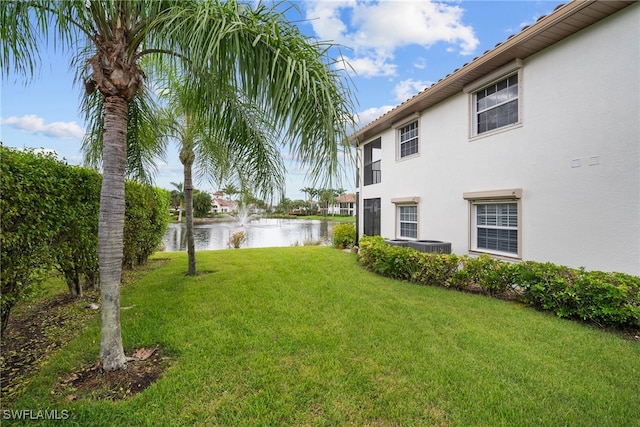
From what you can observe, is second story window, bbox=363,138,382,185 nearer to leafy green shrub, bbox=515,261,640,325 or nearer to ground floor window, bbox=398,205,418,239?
A: ground floor window, bbox=398,205,418,239

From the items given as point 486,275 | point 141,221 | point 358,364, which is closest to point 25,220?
point 358,364

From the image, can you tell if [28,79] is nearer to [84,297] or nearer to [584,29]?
[84,297]

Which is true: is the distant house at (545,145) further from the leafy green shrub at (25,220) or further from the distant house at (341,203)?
the leafy green shrub at (25,220)

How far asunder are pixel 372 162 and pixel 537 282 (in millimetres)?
8919

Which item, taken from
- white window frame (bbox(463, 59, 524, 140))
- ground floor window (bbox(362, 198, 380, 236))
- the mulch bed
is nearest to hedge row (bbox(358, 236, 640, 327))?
white window frame (bbox(463, 59, 524, 140))

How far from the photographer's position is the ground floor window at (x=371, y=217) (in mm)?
12433

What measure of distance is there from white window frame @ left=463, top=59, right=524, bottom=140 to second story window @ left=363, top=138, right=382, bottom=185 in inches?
195

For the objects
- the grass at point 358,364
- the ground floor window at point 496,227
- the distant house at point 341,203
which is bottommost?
the grass at point 358,364

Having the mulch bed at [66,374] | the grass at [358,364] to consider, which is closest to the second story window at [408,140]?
the grass at [358,364]

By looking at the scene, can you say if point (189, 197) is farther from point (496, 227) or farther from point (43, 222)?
point (496, 227)

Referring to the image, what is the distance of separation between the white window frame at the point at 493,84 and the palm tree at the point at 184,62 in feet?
19.8

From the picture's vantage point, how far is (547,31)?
5.37 meters

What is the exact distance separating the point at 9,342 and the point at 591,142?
31.5 feet

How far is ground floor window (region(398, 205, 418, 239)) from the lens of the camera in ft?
33.0
